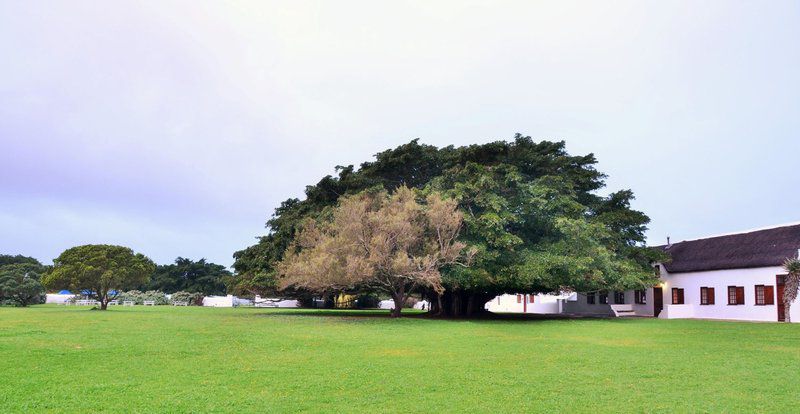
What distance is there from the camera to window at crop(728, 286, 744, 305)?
38.5 meters

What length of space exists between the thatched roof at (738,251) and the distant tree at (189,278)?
5878 centimetres

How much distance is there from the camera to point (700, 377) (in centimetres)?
1220

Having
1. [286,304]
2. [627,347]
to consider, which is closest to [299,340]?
[627,347]

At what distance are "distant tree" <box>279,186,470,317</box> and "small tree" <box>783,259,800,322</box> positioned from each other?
1738cm

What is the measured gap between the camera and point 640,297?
48.0 meters

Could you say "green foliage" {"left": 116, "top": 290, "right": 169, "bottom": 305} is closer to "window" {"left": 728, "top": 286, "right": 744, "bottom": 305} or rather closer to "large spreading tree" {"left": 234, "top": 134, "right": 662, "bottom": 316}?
"large spreading tree" {"left": 234, "top": 134, "right": 662, "bottom": 316}

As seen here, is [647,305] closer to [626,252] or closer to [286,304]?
[626,252]

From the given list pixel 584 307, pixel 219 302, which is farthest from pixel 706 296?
pixel 219 302

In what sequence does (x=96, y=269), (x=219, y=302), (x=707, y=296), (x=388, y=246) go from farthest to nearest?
(x=219, y=302) < (x=96, y=269) < (x=707, y=296) < (x=388, y=246)

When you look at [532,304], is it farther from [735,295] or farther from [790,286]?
[790,286]

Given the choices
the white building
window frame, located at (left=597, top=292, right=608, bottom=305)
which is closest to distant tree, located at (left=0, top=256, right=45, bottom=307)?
window frame, located at (left=597, top=292, right=608, bottom=305)

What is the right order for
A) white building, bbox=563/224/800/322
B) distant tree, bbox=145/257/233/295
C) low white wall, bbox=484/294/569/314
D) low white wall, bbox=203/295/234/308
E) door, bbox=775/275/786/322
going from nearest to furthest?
door, bbox=775/275/786/322 → white building, bbox=563/224/800/322 → low white wall, bbox=484/294/569/314 → low white wall, bbox=203/295/234/308 → distant tree, bbox=145/257/233/295

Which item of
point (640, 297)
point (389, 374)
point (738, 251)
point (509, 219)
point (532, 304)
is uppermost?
point (509, 219)

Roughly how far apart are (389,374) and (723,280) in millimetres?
34271
